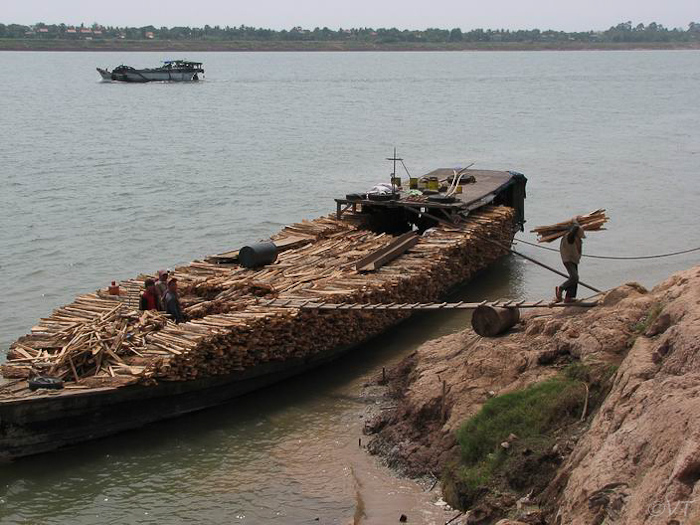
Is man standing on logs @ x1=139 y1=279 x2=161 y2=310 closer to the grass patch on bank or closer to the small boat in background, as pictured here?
the grass patch on bank

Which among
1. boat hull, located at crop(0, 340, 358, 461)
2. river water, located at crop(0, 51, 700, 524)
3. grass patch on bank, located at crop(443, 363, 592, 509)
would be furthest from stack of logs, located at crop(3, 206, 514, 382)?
grass patch on bank, located at crop(443, 363, 592, 509)

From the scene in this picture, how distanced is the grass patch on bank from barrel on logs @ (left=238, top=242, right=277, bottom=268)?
8.49m

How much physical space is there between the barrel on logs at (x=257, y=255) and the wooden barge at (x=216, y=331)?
0.26 m

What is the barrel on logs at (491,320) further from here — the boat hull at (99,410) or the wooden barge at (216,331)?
the boat hull at (99,410)

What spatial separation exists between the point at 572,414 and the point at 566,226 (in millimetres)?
5742

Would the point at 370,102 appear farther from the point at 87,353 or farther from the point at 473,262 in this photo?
the point at 87,353

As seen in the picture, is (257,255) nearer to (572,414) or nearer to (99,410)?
(99,410)

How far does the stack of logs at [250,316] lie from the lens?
16344mm

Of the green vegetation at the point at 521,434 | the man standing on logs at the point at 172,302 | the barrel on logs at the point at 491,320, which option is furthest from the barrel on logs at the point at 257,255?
the green vegetation at the point at 521,434

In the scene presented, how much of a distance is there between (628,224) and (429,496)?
1020 inches

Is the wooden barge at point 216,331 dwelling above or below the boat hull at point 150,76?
above

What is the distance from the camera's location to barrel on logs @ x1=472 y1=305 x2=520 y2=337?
1712 centimetres

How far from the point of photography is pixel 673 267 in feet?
97.7

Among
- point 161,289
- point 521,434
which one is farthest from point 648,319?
point 161,289
